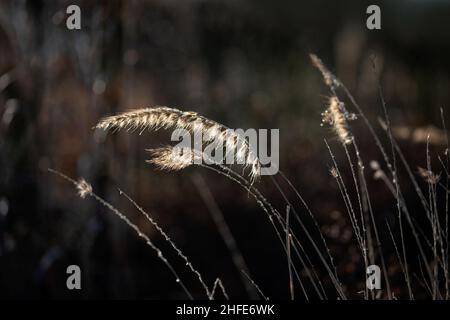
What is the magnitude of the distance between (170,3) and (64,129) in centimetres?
368

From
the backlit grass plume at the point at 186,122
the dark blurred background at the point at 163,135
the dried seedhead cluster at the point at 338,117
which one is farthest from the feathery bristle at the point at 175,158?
the dark blurred background at the point at 163,135

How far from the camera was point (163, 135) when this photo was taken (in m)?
8.55

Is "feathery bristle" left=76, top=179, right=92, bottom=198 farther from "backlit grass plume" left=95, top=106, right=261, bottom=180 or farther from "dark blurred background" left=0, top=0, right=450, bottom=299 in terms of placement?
"dark blurred background" left=0, top=0, right=450, bottom=299

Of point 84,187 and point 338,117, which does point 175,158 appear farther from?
point 338,117

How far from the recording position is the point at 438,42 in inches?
507

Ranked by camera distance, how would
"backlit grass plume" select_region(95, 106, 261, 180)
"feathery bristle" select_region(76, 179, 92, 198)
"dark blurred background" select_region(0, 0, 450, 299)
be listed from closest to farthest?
1. "backlit grass plume" select_region(95, 106, 261, 180)
2. "feathery bristle" select_region(76, 179, 92, 198)
3. "dark blurred background" select_region(0, 0, 450, 299)

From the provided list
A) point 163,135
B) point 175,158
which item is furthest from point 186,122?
point 163,135

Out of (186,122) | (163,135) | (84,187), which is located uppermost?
(163,135)

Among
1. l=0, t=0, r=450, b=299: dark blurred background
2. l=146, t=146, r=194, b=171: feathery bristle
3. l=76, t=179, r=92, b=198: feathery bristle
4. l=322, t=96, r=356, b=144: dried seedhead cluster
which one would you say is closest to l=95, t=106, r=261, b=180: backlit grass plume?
l=146, t=146, r=194, b=171: feathery bristle

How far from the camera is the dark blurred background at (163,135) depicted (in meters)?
4.85

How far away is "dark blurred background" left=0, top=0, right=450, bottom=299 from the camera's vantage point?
15.9ft

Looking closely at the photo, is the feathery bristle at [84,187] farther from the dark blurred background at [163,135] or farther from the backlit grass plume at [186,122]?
the dark blurred background at [163,135]
